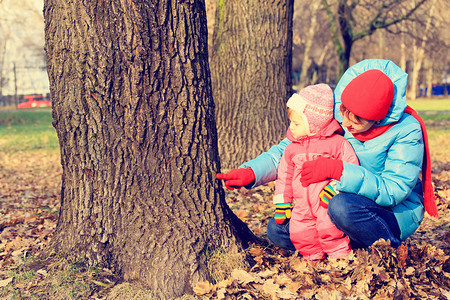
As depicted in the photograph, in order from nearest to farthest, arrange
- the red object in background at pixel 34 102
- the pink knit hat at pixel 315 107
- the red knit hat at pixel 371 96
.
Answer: the red knit hat at pixel 371 96
the pink knit hat at pixel 315 107
the red object in background at pixel 34 102

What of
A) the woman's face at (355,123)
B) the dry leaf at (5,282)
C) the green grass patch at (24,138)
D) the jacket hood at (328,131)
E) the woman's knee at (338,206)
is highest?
the woman's face at (355,123)

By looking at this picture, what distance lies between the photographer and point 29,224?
Result: 440 cm

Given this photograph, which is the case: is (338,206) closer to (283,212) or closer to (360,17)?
(283,212)

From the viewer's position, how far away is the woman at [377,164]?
2682mm

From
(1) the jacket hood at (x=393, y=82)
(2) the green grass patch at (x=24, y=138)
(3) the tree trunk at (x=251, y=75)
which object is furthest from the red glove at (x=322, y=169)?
(2) the green grass patch at (x=24, y=138)

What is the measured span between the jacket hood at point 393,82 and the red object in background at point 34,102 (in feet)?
137

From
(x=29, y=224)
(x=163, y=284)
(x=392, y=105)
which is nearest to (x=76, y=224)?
(x=163, y=284)

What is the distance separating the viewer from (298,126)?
2908mm

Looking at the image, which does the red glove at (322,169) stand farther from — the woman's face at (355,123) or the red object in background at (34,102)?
the red object in background at (34,102)

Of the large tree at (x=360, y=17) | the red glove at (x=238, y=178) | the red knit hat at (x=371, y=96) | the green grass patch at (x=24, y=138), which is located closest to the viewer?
the red knit hat at (x=371, y=96)

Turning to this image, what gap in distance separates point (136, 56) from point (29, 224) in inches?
99.3

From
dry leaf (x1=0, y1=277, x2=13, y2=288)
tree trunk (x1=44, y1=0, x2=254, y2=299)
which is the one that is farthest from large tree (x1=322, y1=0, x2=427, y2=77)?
dry leaf (x1=0, y1=277, x2=13, y2=288)

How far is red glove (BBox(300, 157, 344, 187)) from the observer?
2.68 metres

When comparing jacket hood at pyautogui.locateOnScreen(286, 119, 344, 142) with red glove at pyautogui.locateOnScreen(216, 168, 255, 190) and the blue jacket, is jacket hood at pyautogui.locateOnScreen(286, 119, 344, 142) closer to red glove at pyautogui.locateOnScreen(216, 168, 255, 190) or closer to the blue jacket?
the blue jacket
